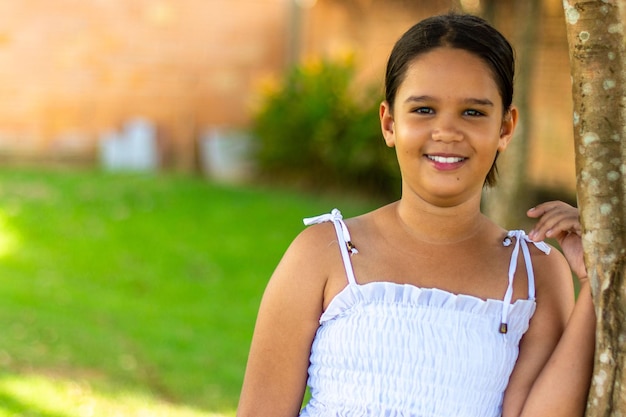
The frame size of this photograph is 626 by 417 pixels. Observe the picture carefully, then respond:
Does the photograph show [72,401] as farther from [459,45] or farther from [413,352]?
[459,45]

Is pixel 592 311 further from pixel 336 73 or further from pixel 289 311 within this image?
pixel 336 73

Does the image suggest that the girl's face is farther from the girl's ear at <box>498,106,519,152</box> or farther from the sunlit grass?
the sunlit grass

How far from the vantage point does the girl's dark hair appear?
225cm

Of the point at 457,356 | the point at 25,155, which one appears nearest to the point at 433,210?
the point at 457,356

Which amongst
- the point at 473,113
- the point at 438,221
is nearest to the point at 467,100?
the point at 473,113

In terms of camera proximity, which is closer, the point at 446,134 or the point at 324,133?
the point at 446,134

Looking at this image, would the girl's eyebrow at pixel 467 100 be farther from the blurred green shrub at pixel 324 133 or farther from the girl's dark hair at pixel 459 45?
the blurred green shrub at pixel 324 133

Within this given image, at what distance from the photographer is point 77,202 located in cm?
916

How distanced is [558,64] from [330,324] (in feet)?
27.6

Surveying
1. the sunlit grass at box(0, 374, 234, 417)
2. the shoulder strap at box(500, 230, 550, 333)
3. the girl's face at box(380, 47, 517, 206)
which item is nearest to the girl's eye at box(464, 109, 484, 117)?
the girl's face at box(380, 47, 517, 206)

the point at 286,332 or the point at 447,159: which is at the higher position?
the point at 447,159

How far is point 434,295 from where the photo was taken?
223 cm

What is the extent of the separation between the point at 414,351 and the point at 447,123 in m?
0.48

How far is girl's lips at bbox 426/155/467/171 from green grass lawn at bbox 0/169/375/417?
278 cm
